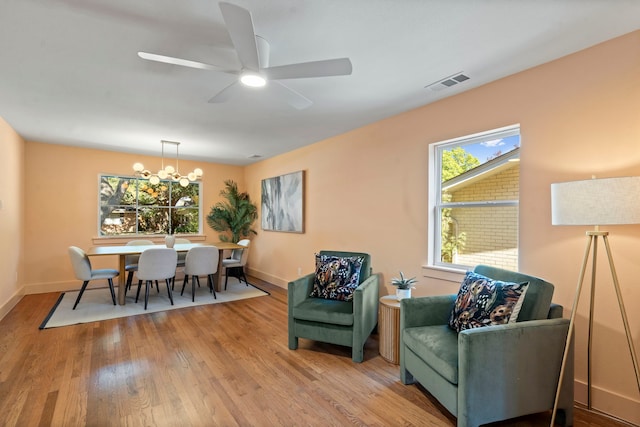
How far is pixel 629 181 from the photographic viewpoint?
160cm

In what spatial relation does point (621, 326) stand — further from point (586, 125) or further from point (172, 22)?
point (172, 22)

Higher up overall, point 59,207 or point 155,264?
point 59,207

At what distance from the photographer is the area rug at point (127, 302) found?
12.3 feet

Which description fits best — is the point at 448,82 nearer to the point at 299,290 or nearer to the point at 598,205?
the point at 598,205

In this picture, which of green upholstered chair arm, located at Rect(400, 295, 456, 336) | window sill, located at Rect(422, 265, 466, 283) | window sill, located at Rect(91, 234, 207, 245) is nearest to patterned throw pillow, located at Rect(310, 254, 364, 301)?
window sill, located at Rect(422, 265, 466, 283)

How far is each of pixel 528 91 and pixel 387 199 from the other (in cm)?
165

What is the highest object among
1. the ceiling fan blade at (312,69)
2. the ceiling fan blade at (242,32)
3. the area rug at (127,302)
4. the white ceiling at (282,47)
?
the white ceiling at (282,47)

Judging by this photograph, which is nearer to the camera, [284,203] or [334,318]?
[334,318]

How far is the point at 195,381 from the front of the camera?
2371 mm

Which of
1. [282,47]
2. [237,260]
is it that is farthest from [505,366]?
[237,260]

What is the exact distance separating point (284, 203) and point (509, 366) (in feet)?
14.1

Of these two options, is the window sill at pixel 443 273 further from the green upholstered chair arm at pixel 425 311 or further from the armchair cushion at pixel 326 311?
the armchair cushion at pixel 326 311

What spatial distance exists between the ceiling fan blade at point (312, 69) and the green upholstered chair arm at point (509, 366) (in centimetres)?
173

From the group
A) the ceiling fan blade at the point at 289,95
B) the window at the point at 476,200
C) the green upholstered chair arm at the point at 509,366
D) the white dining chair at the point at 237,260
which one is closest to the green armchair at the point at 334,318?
the window at the point at 476,200
